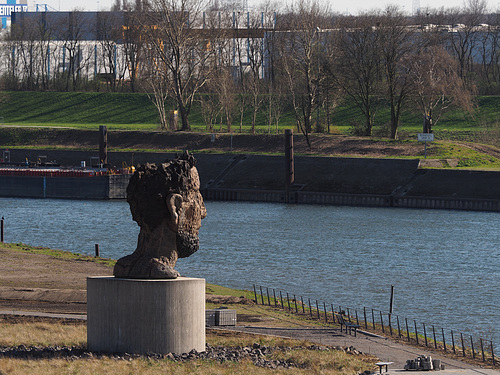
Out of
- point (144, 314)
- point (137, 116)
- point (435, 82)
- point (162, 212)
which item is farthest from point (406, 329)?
point (137, 116)

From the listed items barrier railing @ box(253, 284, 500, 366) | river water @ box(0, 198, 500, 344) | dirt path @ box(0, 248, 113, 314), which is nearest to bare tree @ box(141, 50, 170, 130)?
river water @ box(0, 198, 500, 344)

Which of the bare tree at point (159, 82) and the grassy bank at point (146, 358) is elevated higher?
the bare tree at point (159, 82)

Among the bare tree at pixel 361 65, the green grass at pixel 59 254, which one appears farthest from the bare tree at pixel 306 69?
the green grass at pixel 59 254

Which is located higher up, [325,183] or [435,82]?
[435,82]

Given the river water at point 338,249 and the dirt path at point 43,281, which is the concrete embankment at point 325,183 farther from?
the dirt path at point 43,281

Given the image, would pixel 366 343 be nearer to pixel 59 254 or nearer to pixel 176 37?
pixel 59 254

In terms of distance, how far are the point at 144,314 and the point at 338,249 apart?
4095cm

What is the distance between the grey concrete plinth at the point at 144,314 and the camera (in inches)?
1111

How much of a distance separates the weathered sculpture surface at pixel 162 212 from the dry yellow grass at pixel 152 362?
323 centimetres

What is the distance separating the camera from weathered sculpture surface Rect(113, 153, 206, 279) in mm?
29875

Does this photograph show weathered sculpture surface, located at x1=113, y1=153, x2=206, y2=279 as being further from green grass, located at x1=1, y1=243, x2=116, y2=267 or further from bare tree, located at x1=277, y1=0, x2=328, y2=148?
bare tree, located at x1=277, y1=0, x2=328, y2=148

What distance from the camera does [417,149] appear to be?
11000 centimetres

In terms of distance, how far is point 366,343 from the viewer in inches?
1357

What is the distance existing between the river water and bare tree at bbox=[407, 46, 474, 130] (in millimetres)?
21116
